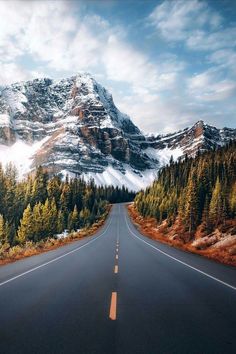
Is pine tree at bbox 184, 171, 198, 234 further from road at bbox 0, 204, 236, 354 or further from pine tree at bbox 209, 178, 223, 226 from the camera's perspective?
road at bbox 0, 204, 236, 354

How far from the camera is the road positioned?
5996 mm

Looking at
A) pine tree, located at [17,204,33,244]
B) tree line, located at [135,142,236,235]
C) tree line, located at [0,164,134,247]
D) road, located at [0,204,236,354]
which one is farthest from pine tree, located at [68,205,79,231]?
road, located at [0,204,236,354]

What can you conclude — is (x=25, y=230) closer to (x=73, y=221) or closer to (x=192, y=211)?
(x=73, y=221)

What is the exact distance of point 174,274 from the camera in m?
14.5

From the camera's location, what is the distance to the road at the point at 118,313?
6.00 meters

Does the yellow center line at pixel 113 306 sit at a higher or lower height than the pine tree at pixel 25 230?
higher

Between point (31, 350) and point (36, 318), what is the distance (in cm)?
201

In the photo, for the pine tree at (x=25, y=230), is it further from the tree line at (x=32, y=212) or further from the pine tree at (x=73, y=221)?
the pine tree at (x=73, y=221)

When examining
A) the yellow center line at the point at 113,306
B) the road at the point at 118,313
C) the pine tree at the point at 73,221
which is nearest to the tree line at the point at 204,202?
the pine tree at the point at 73,221

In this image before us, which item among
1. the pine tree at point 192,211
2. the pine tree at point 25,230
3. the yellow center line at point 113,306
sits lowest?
the pine tree at point 25,230

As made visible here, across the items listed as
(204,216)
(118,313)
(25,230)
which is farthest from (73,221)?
(118,313)

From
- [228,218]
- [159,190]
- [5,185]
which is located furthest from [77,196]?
[228,218]

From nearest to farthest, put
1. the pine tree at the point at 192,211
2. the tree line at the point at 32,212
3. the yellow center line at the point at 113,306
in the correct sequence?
the yellow center line at the point at 113,306, the pine tree at the point at 192,211, the tree line at the point at 32,212

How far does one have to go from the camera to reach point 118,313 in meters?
8.07
